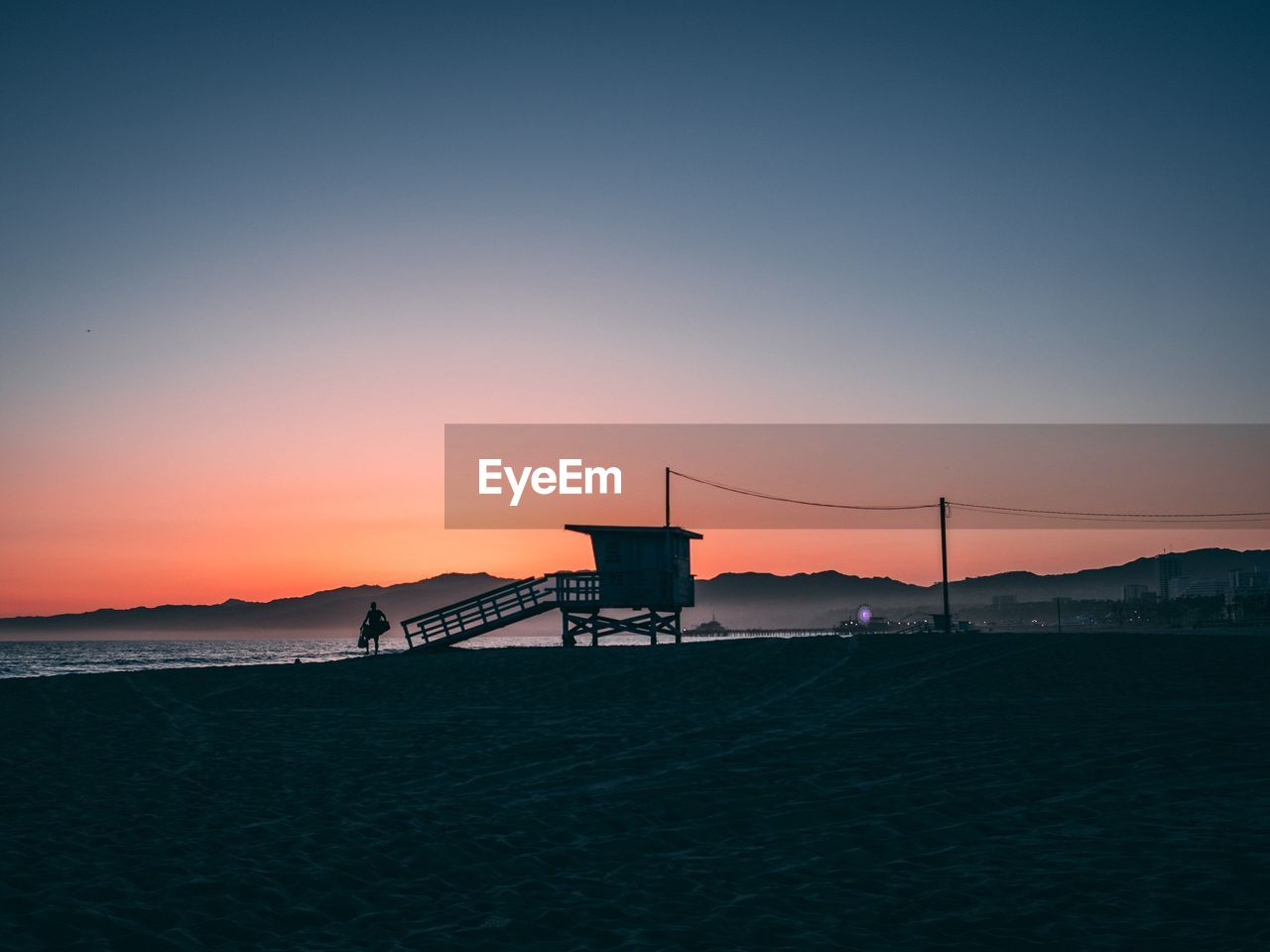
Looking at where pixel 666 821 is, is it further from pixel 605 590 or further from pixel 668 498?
pixel 668 498

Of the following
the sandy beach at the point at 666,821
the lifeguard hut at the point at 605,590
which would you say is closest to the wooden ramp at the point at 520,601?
the lifeguard hut at the point at 605,590

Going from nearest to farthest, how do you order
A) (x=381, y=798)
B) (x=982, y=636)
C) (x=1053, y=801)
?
1. (x=1053, y=801)
2. (x=381, y=798)
3. (x=982, y=636)

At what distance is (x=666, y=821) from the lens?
10625 mm

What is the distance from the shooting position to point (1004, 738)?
14500 millimetres

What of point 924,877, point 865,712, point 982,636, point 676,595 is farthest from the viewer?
point 676,595

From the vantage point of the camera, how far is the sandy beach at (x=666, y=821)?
7.42 metres

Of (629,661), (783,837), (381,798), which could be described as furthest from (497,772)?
(629,661)

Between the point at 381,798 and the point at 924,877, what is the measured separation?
644 centimetres

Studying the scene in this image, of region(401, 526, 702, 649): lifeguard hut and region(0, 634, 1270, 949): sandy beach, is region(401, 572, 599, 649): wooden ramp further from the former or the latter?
region(0, 634, 1270, 949): sandy beach

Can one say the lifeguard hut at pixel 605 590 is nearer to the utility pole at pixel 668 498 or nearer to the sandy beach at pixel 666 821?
the utility pole at pixel 668 498

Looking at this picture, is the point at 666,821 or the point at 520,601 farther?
the point at 520,601

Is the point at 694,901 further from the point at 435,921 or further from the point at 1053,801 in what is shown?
the point at 1053,801

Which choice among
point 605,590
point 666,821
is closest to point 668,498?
point 605,590

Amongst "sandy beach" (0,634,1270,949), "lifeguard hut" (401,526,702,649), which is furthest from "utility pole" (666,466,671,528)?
"sandy beach" (0,634,1270,949)
